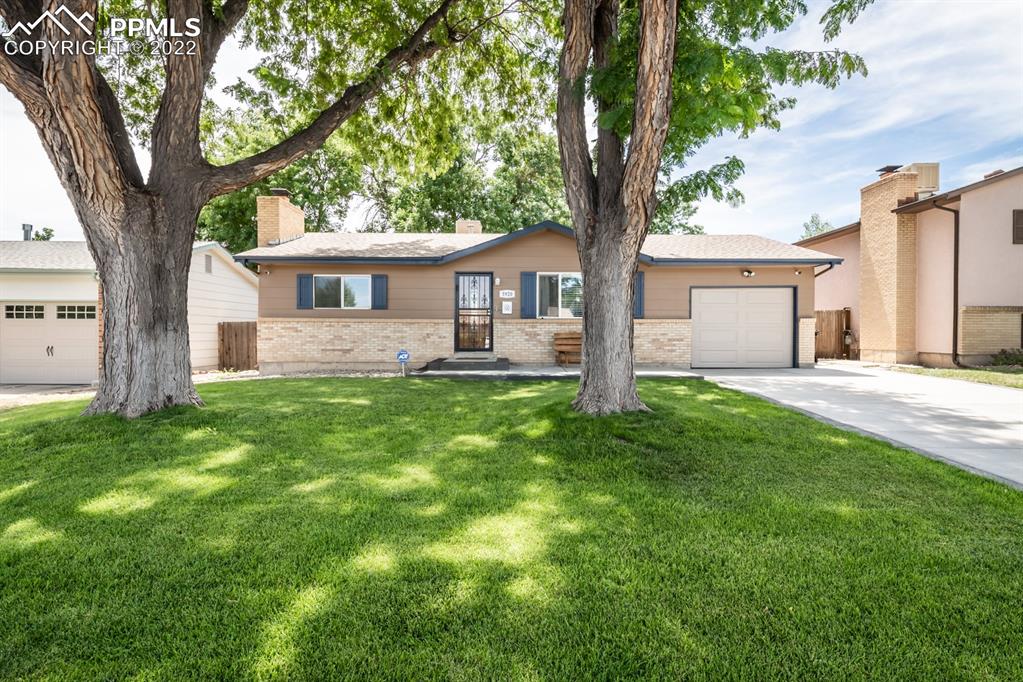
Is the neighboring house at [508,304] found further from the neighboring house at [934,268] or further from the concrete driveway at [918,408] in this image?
the neighboring house at [934,268]

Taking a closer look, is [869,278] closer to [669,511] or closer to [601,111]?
[601,111]

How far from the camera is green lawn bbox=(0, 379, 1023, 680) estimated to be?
1953 mm

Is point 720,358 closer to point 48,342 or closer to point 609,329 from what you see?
point 609,329

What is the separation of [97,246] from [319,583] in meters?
6.07

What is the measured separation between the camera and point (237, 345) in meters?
16.2

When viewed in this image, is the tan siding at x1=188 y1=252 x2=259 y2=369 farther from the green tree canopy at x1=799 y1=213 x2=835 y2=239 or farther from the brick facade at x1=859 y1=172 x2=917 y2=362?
the green tree canopy at x1=799 y1=213 x2=835 y2=239

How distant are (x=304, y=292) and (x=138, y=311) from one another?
23.6 ft

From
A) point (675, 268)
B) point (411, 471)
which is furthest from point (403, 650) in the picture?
point (675, 268)

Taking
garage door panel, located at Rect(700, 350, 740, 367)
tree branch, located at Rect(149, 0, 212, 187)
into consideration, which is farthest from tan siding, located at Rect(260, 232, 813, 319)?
tree branch, located at Rect(149, 0, 212, 187)

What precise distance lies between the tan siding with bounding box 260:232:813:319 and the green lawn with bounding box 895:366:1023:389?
116 inches

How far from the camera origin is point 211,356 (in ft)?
52.2

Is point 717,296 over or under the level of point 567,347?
over

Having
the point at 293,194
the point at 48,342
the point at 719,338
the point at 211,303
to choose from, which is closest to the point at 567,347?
the point at 719,338

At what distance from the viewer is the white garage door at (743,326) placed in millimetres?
13500
